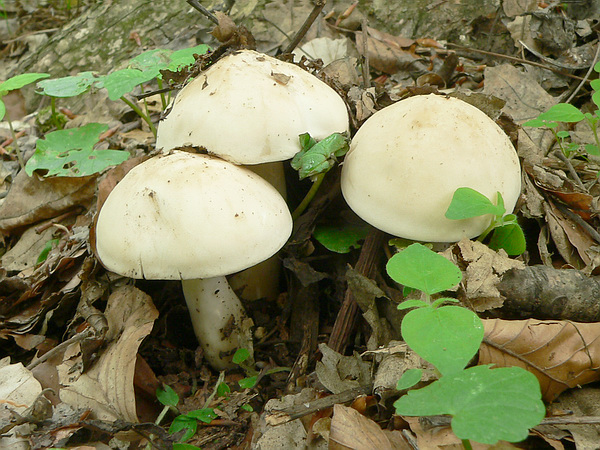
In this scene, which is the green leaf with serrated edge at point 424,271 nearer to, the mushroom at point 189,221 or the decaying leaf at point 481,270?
the decaying leaf at point 481,270

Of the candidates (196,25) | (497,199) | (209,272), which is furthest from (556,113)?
(196,25)

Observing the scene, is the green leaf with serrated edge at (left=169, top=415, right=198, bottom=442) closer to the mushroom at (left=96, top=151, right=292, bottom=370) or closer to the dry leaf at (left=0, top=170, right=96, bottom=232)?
the mushroom at (left=96, top=151, right=292, bottom=370)

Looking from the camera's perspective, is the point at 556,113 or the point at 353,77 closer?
the point at 556,113

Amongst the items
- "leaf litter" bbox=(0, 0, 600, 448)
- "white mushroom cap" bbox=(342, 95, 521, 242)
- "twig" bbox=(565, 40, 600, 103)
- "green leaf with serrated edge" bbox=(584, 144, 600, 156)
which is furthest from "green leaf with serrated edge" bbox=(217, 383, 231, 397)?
"twig" bbox=(565, 40, 600, 103)

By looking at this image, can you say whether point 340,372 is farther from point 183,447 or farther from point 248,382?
point 183,447

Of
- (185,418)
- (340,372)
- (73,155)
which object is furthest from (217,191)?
(73,155)

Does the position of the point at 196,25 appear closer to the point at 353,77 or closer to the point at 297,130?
the point at 353,77
